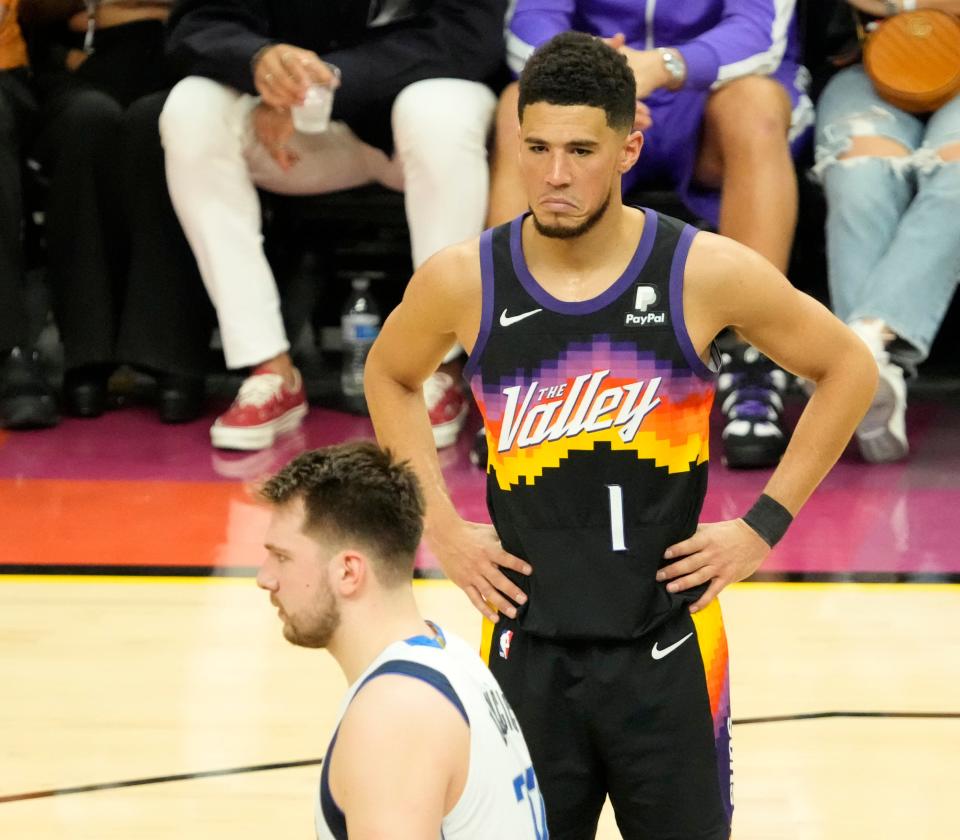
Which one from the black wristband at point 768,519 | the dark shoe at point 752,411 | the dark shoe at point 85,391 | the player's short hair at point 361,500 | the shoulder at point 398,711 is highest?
the player's short hair at point 361,500

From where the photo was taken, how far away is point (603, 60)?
2.45 m

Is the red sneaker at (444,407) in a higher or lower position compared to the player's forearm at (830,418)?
lower

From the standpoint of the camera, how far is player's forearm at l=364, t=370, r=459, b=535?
2736mm

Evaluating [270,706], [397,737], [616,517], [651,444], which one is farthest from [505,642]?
[270,706]

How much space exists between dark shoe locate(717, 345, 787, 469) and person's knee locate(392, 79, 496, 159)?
103 centimetres

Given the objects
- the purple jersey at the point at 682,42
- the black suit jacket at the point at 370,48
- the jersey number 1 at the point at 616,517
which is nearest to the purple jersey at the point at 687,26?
the purple jersey at the point at 682,42

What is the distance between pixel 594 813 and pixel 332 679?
128 cm

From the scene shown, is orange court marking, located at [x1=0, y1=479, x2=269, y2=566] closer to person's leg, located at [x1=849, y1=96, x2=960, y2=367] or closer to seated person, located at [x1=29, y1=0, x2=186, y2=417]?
seated person, located at [x1=29, y1=0, x2=186, y2=417]

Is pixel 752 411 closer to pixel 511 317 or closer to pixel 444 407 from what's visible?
pixel 444 407

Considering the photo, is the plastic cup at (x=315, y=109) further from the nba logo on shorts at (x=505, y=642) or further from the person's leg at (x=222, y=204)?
the nba logo on shorts at (x=505, y=642)

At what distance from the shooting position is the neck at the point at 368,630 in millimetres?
2012

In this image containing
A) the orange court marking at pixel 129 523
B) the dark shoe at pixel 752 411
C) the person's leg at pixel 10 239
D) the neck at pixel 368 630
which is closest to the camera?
the neck at pixel 368 630

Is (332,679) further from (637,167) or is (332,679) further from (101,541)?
(637,167)

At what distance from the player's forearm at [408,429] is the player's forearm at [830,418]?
21.5 inches
